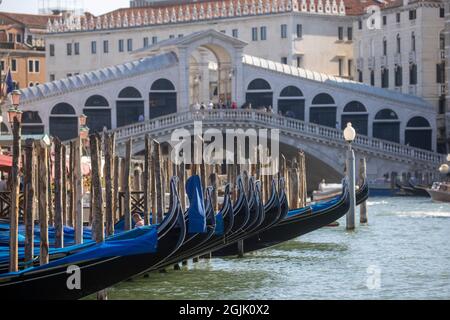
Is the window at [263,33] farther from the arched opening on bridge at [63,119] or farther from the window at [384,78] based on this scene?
the arched opening on bridge at [63,119]

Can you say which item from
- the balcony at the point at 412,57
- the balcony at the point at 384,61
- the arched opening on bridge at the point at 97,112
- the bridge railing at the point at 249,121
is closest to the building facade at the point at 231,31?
the balcony at the point at 384,61

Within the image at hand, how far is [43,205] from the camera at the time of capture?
1905 centimetres

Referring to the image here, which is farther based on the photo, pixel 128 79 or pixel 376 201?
pixel 128 79

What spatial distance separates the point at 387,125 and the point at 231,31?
990 cm

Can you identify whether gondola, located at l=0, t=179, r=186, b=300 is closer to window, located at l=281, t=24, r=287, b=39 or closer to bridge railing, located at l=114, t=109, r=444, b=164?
bridge railing, located at l=114, t=109, r=444, b=164

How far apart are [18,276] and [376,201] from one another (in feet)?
85.4

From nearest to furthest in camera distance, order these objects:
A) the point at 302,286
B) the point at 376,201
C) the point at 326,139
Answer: the point at 302,286, the point at 376,201, the point at 326,139

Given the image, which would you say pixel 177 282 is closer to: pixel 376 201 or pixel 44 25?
pixel 376 201

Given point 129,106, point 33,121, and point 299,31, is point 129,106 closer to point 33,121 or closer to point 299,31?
point 33,121

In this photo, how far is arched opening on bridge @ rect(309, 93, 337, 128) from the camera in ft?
163

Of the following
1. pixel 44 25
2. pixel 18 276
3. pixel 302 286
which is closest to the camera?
pixel 18 276

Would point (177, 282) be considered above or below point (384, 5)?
below
